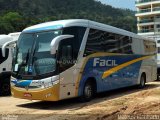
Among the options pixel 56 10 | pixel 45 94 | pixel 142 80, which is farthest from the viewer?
pixel 56 10

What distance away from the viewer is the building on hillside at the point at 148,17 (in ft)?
305

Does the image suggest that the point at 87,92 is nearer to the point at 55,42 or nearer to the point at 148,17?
the point at 55,42

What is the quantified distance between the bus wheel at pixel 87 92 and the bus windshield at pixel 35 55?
86.8 inches

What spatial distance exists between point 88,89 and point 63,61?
7.21ft

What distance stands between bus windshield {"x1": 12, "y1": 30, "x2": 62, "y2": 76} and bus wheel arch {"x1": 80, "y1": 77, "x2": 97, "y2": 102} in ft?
7.15

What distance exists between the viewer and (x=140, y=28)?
97.4 m

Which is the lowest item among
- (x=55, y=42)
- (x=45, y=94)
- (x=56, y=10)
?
(x=45, y=94)

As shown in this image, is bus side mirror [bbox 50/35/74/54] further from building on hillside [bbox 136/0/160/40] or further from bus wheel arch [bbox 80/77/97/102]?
building on hillside [bbox 136/0/160/40]

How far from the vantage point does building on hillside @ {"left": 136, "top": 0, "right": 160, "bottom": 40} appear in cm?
9281

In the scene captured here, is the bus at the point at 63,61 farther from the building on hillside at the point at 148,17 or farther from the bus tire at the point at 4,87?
the building on hillside at the point at 148,17

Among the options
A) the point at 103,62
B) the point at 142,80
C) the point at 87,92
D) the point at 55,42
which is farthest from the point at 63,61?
the point at 142,80

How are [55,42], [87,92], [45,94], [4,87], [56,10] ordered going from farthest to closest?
[56,10] < [4,87] < [87,92] < [45,94] < [55,42]

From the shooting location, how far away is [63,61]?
1286 centimetres

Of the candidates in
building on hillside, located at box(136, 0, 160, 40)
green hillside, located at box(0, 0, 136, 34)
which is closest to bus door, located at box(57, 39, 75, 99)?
green hillside, located at box(0, 0, 136, 34)
